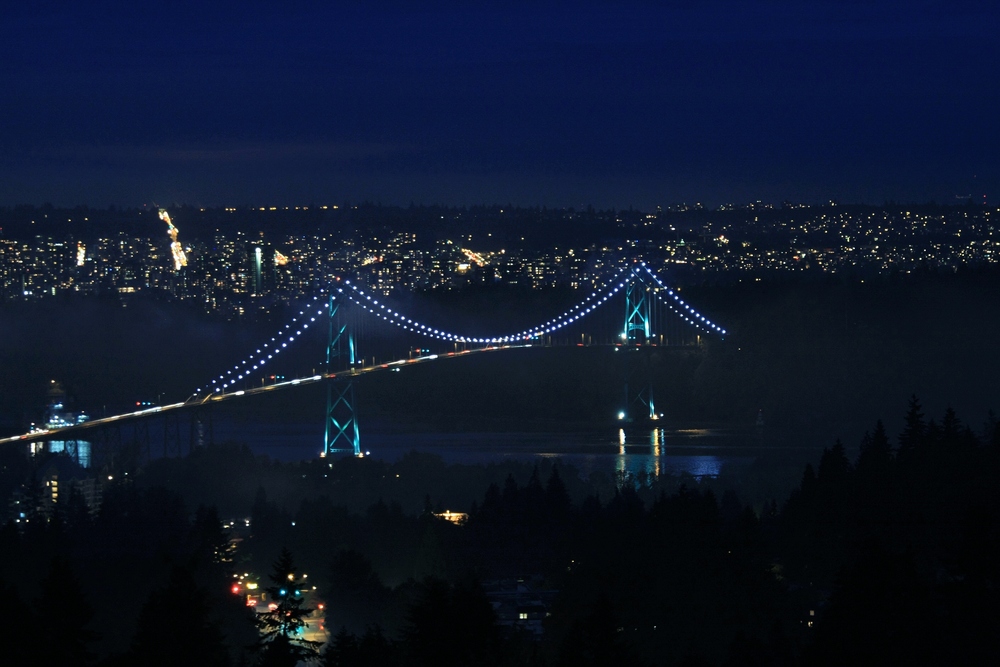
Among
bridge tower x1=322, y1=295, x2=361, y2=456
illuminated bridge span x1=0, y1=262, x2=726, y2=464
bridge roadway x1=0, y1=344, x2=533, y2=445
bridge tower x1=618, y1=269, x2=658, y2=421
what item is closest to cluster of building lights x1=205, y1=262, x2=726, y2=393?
illuminated bridge span x1=0, y1=262, x2=726, y2=464

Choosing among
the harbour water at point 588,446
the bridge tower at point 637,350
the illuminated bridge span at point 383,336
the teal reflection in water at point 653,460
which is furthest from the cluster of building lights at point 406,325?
the teal reflection in water at point 653,460

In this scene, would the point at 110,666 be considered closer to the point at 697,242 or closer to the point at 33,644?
the point at 33,644

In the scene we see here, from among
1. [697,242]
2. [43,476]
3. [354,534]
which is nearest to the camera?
[354,534]

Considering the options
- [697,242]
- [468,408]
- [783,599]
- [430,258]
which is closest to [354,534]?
[783,599]

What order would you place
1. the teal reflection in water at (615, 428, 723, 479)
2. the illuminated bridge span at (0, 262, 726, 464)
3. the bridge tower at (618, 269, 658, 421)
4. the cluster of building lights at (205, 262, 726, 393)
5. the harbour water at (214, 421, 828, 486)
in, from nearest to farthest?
the teal reflection in water at (615, 428, 723, 479), the illuminated bridge span at (0, 262, 726, 464), the harbour water at (214, 421, 828, 486), the cluster of building lights at (205, 262, 726, 393), the bridge tower at (618, 269, 658, 421)

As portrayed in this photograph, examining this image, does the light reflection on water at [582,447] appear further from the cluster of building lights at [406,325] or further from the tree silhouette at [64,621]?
the tree silhouette at [64,621]

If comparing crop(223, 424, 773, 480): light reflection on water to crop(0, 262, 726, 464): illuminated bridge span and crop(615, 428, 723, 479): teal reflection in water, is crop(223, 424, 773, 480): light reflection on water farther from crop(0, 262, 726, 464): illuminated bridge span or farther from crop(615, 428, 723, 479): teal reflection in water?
crop(0, 262, 726, 464): illuminated bridge span
